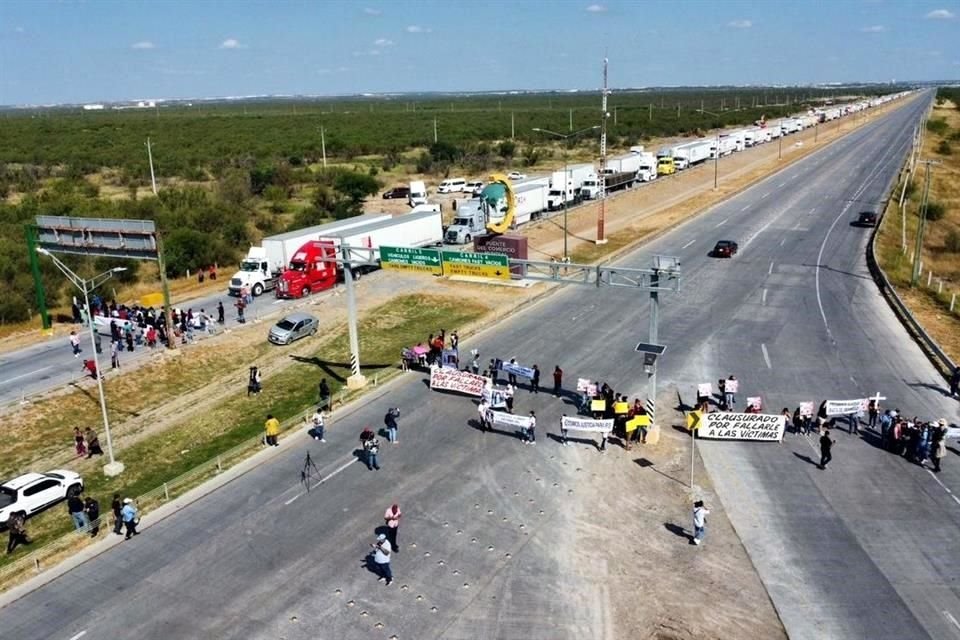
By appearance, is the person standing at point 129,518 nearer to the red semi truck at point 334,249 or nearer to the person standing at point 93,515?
the person standing at point 93,515

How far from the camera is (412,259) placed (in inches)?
1226

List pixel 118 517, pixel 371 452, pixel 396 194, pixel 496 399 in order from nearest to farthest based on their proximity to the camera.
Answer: pixel 118 517, pixel 371 452, pixel 496 399, pixel 396 194

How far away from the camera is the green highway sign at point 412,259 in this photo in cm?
3056

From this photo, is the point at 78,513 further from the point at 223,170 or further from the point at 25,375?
the point at 223,170

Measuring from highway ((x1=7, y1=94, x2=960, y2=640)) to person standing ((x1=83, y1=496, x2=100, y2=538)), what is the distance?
1192mm

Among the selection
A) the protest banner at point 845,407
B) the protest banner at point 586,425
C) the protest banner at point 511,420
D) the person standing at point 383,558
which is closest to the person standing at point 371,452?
the protest banner at point 511,420

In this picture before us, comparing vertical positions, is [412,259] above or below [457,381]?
above

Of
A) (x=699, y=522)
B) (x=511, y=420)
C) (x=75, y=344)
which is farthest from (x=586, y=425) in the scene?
(x=75, y=344)

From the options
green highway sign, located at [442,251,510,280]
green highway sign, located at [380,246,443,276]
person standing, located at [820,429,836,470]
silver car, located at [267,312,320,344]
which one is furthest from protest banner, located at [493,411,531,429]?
silver car, located at [267,312,320,344]

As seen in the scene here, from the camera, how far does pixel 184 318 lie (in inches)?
1593

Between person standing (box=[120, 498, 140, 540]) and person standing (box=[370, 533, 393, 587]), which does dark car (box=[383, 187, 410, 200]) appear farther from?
person standing (box=[370, 533, 393, 587])

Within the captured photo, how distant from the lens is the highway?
1784 cm

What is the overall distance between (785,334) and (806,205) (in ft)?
146

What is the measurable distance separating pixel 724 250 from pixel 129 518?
44.6 meters
